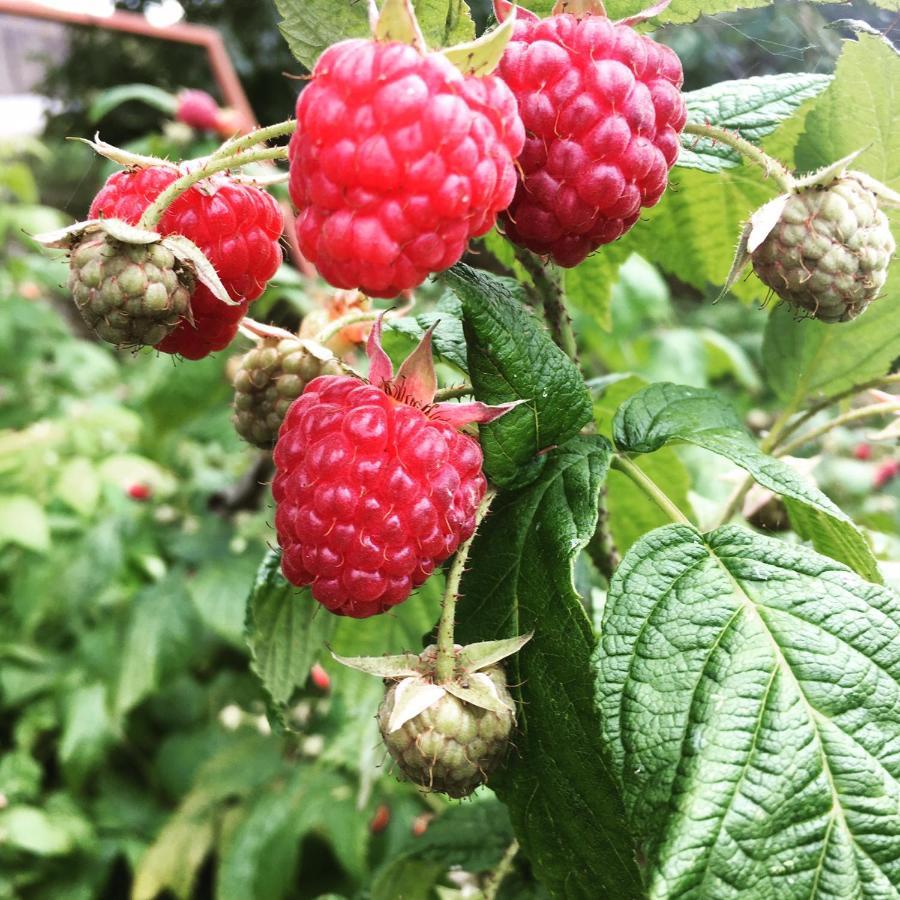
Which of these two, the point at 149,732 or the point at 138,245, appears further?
the point at 149,732

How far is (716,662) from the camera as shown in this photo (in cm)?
64

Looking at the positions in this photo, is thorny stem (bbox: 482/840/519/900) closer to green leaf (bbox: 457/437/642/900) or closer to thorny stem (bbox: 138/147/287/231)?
green leaf (bbox: 457/437/642/900)

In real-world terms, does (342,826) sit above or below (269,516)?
below

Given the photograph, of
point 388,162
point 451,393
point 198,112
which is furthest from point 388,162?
point 198,112

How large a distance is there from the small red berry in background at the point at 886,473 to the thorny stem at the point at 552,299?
2.70 metres

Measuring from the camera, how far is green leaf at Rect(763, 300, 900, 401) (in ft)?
3.50

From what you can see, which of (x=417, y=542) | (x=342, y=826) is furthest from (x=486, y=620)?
(x=342, y=826)

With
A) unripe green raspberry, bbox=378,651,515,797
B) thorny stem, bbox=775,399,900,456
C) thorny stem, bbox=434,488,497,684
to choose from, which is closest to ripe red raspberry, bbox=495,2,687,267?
thorny stem, bbox=434,488,497,684

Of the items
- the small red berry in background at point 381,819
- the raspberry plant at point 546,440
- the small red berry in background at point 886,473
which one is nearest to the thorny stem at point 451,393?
the raspberry plant at point 546,440

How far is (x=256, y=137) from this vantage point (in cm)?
66

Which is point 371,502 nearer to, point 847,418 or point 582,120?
Result: point 582,120

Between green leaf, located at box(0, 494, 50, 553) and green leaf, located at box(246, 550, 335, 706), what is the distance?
59.6 inches

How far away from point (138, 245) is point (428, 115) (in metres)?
0.25

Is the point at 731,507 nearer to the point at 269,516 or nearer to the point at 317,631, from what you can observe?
the point at 317,631
